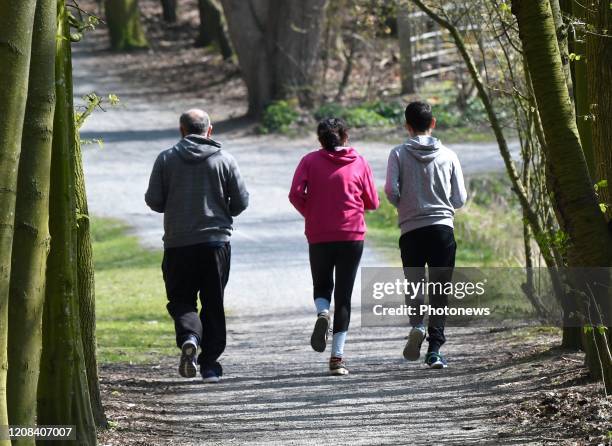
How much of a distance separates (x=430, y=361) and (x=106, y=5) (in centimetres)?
3543

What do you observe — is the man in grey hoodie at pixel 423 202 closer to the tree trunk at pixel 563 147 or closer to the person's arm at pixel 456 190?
the person's arm at pixel 456 190

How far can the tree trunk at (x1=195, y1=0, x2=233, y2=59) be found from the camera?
39.2 m

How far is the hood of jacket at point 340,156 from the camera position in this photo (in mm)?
9438

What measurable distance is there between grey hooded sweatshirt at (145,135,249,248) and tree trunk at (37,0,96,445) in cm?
245

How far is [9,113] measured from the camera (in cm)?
514

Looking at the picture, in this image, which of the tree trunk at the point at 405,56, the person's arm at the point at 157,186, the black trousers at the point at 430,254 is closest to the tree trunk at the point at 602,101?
the black trousers at the point at 430,254

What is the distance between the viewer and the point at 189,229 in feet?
29.7

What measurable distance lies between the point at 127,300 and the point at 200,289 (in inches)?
253

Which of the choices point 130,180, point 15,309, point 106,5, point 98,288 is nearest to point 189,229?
point 15,309

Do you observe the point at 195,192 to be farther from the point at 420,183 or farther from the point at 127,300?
the point at 127,300

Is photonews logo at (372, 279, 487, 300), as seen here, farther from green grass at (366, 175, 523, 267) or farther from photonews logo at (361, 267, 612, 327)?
green grass at (366, 175, 523, 267)

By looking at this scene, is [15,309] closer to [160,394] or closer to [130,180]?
[160,394]

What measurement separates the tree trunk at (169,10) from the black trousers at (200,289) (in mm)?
38907

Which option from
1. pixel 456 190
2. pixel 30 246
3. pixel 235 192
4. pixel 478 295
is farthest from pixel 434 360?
pixel 30 246
